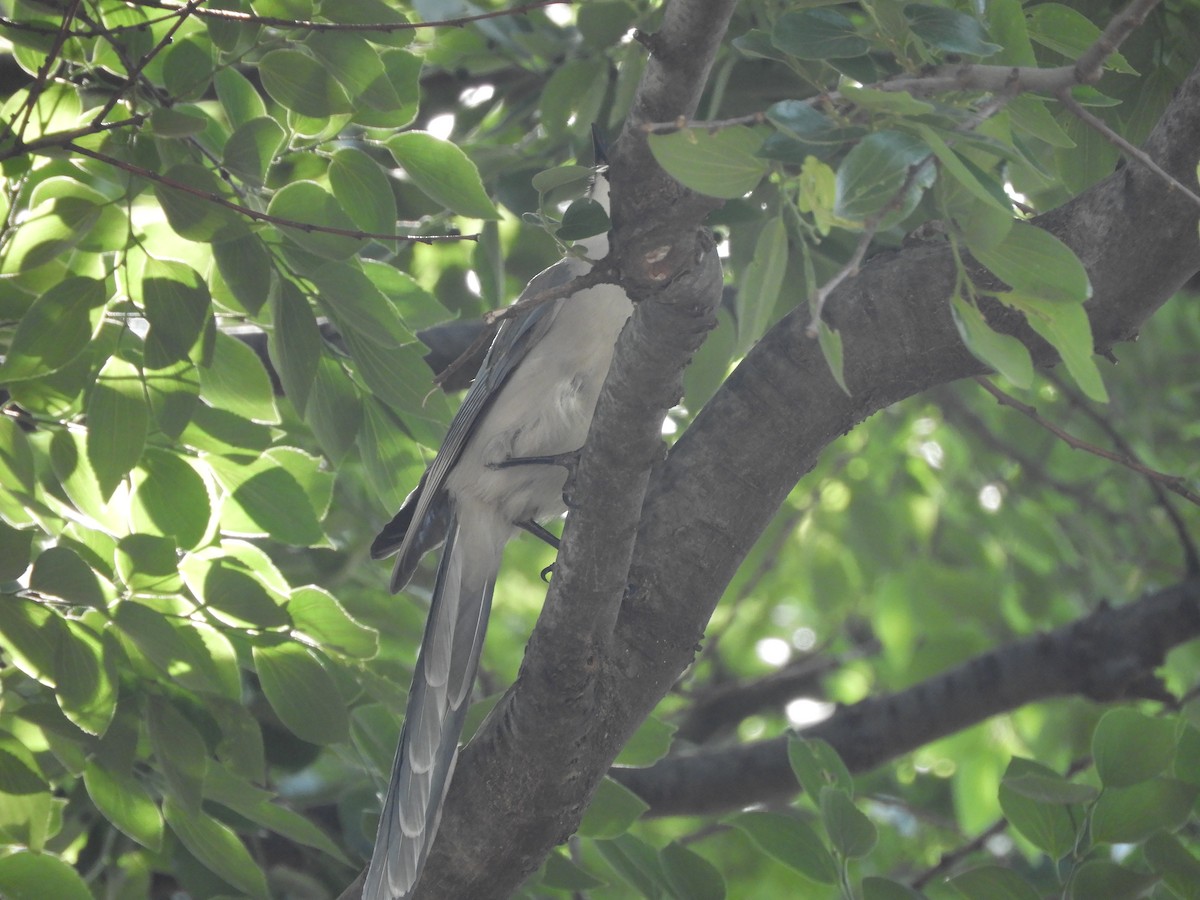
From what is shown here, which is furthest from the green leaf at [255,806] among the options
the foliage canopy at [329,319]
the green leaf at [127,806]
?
the green leaf at [127,806]

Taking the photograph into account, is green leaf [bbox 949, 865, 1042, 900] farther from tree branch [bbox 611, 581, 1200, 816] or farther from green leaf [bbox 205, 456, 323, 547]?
green leaf [bbox 205, 456, 323, 547]

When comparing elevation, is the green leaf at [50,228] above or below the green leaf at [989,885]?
above

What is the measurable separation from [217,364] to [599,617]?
3.24 ft

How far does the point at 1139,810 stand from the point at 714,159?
1.61 metres

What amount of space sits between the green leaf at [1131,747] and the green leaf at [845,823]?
47 cm

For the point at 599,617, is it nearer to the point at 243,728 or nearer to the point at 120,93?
the point at 243,728

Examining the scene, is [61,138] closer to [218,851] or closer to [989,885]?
[218,851]

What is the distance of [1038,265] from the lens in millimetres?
1462

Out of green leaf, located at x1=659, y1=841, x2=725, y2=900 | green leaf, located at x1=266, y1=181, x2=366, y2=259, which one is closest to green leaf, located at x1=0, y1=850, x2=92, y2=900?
green leaf, located at x1=659, y1=841, x2=725, y2=900

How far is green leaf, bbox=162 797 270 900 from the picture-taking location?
2338 millimetres

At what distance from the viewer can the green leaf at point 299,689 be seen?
7.79 ft

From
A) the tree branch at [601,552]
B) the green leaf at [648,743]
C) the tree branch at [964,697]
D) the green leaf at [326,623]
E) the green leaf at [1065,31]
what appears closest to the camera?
the tree branch at [601,552]

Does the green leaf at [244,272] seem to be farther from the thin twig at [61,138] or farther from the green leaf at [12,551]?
the green leaf at [12,551]

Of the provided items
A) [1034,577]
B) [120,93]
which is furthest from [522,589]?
[120,93]
